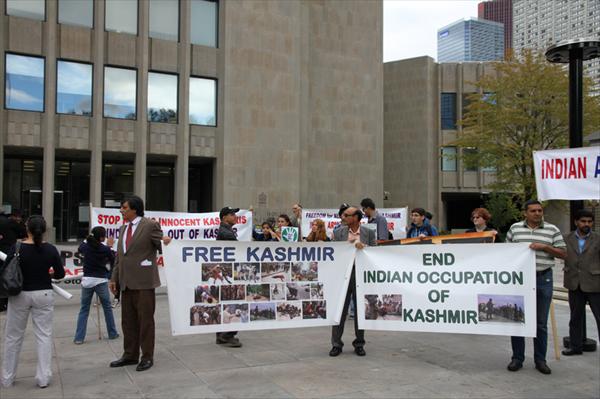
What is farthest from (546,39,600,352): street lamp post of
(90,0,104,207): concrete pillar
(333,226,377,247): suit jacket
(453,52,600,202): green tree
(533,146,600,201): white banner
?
(453,52,600,202): green tree

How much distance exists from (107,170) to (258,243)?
22.8 metres

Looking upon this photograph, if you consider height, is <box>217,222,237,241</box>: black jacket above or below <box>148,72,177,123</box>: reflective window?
below

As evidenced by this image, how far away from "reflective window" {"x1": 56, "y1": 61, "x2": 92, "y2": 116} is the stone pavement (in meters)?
18.0

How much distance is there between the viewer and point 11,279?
5.95 metres

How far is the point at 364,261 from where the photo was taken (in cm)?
741

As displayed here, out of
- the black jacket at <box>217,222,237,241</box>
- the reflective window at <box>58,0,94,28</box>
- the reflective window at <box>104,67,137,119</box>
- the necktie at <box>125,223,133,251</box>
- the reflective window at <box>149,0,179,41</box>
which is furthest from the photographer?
the reflective window at <box>149,0,179,41</box>

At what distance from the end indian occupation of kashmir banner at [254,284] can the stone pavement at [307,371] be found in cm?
55

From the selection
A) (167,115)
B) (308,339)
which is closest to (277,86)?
(167,115)

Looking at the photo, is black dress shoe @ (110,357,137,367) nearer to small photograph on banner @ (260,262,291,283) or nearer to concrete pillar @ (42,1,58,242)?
small photograph on banner @ (260,262,291,283)

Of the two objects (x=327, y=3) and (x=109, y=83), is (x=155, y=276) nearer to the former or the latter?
(x=109, y=83)

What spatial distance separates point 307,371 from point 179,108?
71.4ft

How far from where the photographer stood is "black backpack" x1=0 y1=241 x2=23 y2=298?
5.94m

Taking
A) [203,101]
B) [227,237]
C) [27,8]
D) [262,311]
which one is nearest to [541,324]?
[262,311]

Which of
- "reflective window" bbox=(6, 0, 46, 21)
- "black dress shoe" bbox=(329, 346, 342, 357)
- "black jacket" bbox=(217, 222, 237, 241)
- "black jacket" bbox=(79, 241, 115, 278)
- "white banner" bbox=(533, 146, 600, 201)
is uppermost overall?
"reflective window" bbox=(6, 0, 46, 21)
